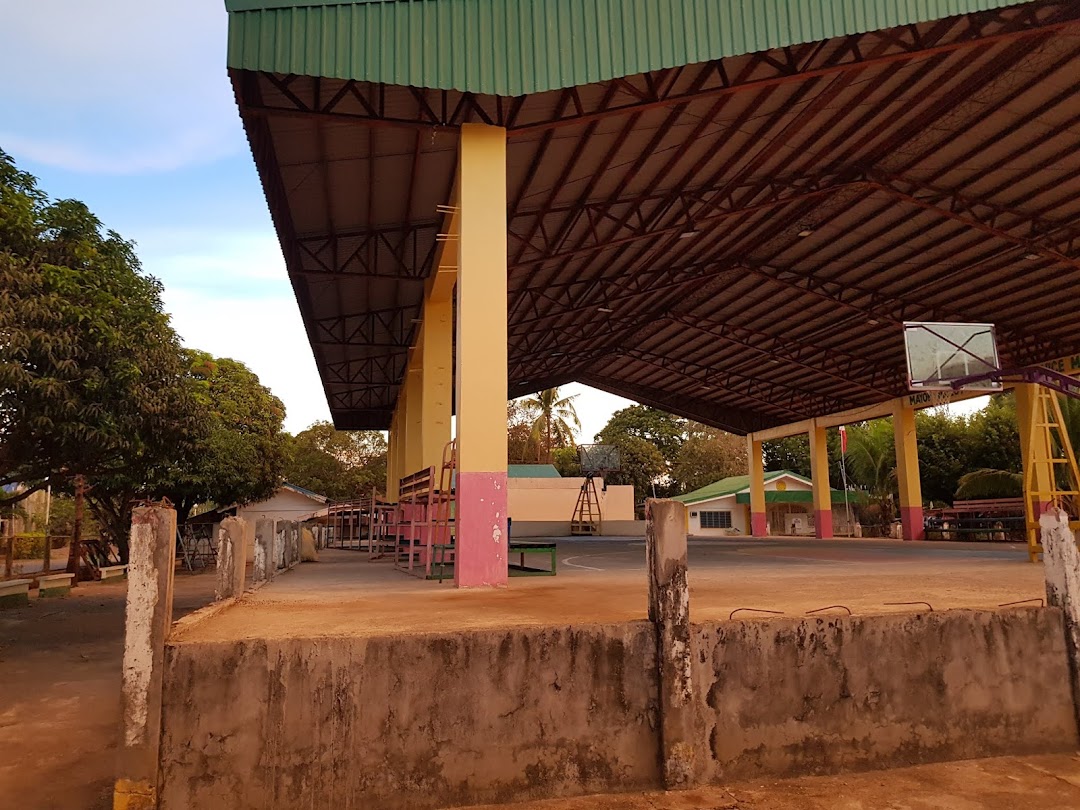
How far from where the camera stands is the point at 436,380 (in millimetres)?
15000

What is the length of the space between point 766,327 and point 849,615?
19813 millimetres

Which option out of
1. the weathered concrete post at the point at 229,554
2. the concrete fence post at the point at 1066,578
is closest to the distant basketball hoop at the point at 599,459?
the weathered concrete post at the point at 229,554

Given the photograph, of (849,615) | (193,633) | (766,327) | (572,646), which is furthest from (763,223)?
(193,633)

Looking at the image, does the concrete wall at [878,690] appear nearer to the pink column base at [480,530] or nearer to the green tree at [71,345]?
the pink column base at [480,530]

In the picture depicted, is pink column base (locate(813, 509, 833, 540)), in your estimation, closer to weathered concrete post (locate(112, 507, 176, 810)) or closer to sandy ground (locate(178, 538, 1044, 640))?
sandy ground (locate(178, 538, 1044, 640))

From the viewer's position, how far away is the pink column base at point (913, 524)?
26828mm

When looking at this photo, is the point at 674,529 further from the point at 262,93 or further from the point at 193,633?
the point at 262,93

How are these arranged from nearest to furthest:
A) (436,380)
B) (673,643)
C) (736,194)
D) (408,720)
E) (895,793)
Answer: (408,720) < (895,793) < (673,643) < (436,380) < (736,194)

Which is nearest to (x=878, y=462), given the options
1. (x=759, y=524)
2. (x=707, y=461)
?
(x=759, y=524)

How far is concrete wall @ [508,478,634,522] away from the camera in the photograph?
125 ft

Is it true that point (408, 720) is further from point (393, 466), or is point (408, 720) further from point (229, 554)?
point (393, 466)

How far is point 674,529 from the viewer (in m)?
5.33

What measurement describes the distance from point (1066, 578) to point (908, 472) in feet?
76.1

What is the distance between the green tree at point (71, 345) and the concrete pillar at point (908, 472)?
24611 mm
